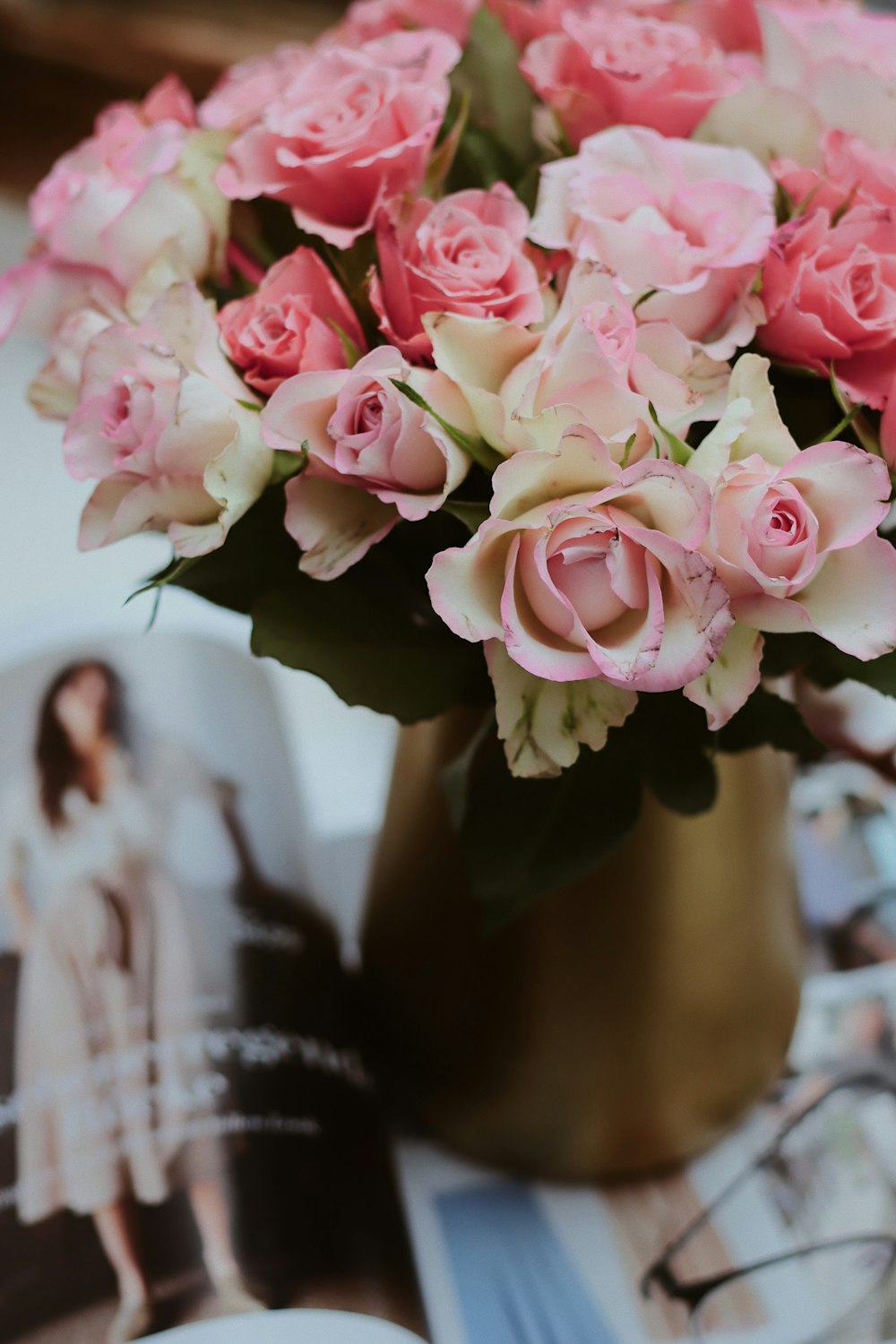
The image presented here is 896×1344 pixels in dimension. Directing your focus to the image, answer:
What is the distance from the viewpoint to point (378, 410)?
0.23 metres

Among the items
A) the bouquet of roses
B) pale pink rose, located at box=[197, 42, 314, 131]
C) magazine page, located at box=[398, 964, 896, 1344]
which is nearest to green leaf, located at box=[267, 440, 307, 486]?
the bouquet of roses

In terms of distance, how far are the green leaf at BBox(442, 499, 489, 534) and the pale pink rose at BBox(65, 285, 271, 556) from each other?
4 centimetres

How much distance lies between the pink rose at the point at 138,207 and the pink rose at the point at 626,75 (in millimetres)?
82

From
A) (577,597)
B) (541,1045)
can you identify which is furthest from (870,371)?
(541,1045)

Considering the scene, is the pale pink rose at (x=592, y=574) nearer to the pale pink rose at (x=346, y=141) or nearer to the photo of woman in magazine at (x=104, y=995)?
the pale pink rose at (x=346, y=141)

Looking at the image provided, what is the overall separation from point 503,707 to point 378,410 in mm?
62

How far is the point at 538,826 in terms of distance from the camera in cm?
29

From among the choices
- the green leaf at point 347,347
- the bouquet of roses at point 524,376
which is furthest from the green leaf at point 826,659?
the green leaf at point 347,347

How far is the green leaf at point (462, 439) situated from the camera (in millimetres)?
223

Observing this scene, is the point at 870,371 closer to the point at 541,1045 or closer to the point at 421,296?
the point at 421,296

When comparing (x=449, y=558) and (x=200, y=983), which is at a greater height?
(x=449, y=558)

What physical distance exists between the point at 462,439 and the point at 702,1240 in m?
0.27

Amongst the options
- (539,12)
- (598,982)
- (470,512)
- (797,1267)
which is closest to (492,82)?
(539,12)

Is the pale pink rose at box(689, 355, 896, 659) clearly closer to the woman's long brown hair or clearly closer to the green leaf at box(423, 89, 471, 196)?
the green leaf at box(423, 89, 471, 196)
